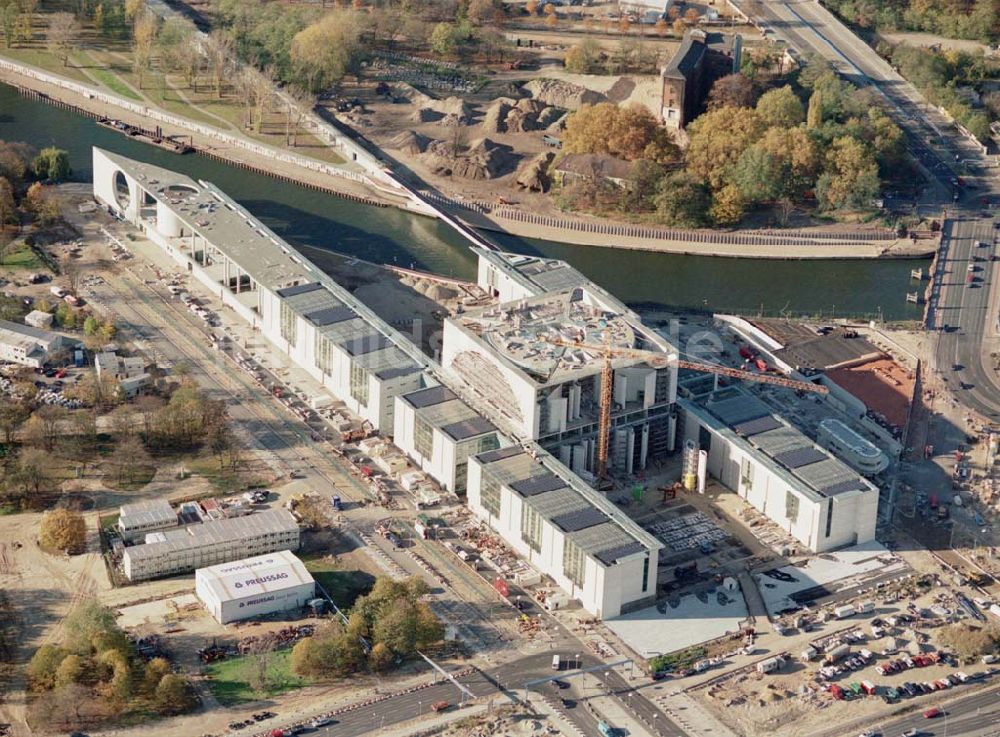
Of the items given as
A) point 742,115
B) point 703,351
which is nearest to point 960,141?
point 742,115

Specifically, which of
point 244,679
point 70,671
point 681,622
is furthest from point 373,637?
point 681,622

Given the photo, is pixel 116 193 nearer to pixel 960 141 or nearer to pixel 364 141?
pixel 364 141

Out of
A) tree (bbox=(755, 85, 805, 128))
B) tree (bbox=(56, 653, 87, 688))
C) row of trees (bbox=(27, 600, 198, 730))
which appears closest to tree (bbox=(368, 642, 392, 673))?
row of trees (bbox=(27, 600, 198, 730))

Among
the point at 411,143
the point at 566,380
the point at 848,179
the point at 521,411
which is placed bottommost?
the point at 521,411

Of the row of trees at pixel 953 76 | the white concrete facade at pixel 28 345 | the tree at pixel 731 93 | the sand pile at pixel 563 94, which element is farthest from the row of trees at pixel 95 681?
the row of trees at pixel 953 76

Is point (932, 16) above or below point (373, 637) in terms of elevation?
above

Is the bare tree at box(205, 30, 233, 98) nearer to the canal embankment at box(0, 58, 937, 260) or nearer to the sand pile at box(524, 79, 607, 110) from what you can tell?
the canal embankment at box(0, 58, 937, 260)

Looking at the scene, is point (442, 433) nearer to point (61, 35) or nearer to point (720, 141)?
point (720, 141)

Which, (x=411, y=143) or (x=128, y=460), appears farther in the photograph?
(x=411, y=143)
